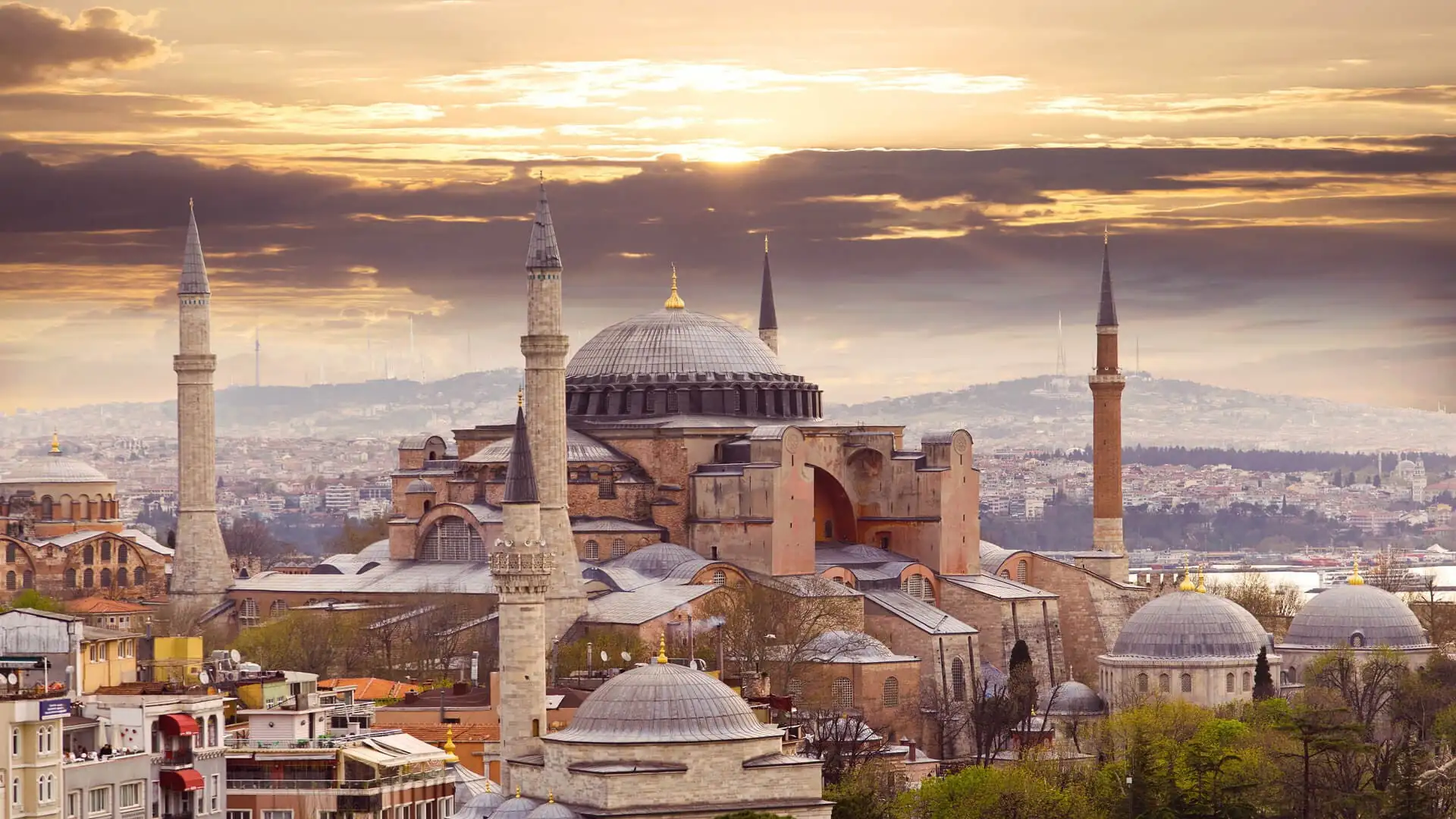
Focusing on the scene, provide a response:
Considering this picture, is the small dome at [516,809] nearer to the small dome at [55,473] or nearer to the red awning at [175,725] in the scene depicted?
the red awning at [175,725]

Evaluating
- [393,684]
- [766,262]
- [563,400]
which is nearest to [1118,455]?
[766,262]

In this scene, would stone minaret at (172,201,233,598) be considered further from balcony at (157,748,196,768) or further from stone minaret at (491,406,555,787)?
balcony at (157,748,196,768)

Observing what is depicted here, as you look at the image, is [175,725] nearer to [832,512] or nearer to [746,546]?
[746,546]

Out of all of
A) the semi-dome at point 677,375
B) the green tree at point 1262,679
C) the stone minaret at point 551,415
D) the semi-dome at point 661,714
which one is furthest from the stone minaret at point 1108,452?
the semi-dome at point 661,714

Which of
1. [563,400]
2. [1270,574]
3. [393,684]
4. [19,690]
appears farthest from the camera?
[1270,574]

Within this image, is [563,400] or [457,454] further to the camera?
[457,454]

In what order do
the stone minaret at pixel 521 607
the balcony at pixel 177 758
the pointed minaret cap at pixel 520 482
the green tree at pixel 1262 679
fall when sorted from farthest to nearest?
the green tree at pixel 1262 679 < the pointed minaret cap at pixel 520 482 < the stone minaret at pixel 521 607 < the balcony at pixel 177 758

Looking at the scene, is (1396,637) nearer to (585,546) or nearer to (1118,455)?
(1118,455)
